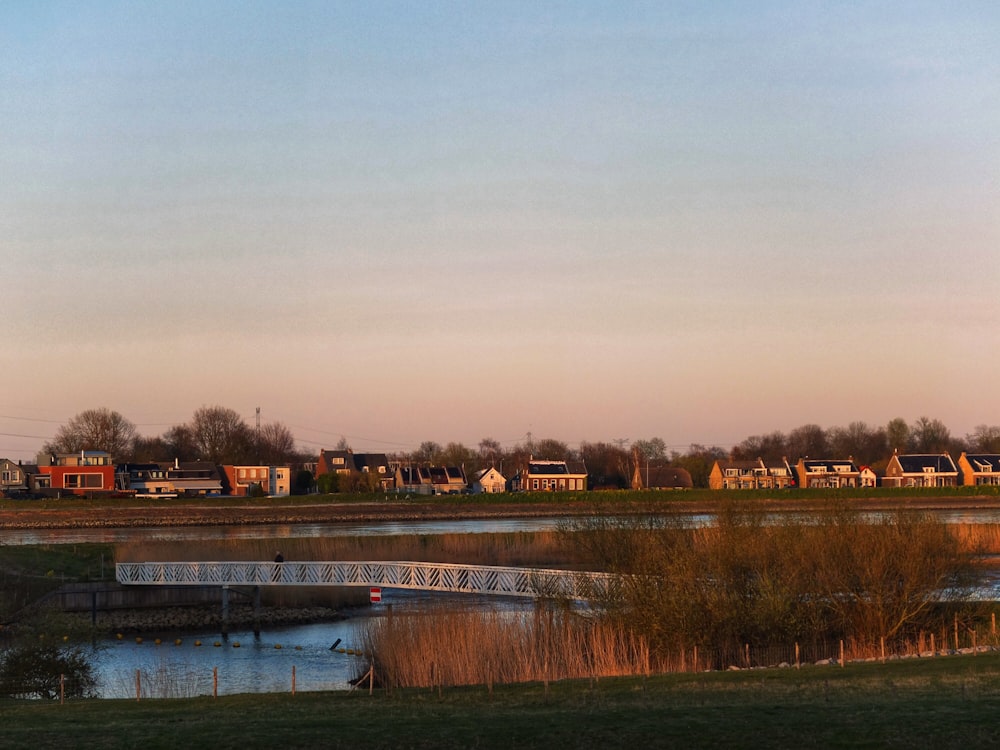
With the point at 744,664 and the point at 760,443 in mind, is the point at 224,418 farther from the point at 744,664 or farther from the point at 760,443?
the point at 744,664

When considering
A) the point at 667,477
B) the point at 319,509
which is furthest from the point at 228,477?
the point at 667,477

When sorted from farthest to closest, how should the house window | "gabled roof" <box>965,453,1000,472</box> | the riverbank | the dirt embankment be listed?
"gabled roof" <box>965,453,1000,472</box>
the house window
the riverbank
the dirt embankment

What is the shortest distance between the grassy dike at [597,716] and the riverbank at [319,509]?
2738 inches

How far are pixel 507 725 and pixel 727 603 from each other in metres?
13.1

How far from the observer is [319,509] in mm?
110688

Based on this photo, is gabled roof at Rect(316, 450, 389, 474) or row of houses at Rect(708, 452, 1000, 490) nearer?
row of houses at Rect(708, 452, 1000, 490)

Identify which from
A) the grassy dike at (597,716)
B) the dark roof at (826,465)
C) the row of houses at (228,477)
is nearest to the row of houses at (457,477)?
the row of houses at (228,477)

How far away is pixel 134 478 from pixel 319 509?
29.8 m

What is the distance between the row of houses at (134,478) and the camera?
122 meters

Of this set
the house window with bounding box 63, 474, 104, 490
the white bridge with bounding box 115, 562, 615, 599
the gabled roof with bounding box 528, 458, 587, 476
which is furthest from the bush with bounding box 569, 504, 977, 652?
the gabled roof with bounding box 528, 458, 587, 476

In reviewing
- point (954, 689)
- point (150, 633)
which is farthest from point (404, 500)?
point (954, 689)

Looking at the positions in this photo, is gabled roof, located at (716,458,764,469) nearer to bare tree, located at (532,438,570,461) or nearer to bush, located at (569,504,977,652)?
bare tree, located at (532,438,570,461)

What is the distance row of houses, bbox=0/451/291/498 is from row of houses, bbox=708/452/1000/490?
182ft

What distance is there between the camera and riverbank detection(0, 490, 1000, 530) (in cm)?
9750
